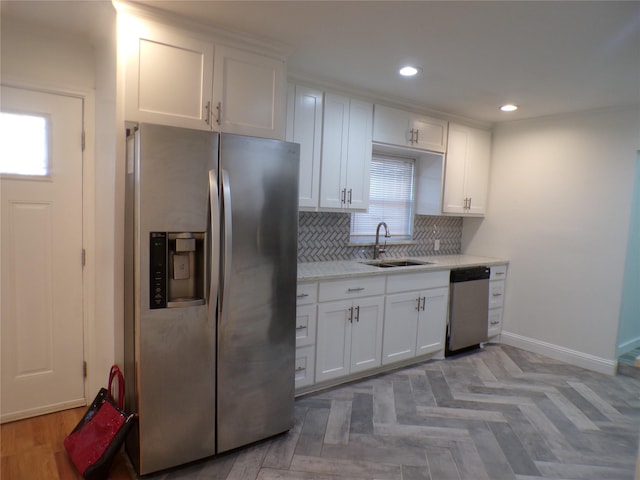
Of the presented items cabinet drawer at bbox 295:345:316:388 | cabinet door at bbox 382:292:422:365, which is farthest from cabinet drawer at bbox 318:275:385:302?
cabinet drawer at bbox 295:345:316:388

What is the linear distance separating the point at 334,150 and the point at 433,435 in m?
2.15

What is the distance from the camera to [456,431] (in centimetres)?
252

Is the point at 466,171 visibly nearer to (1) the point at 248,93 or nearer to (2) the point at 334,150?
(2) the point at 334,150

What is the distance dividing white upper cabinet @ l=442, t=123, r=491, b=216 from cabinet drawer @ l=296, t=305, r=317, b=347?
199 cm

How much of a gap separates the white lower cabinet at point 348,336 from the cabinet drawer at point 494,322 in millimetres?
1549

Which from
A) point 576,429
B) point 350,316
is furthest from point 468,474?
point 350,316

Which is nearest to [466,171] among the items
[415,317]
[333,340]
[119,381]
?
[415,317]

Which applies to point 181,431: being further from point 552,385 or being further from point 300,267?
point 552,385

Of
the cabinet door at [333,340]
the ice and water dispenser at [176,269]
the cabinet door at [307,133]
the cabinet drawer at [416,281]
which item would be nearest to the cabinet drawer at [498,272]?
the cabinet drawer at [416,281]

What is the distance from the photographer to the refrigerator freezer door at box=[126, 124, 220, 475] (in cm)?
185

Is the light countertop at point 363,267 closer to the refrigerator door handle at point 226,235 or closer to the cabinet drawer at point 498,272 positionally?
the cabinet drawer at point 498,272

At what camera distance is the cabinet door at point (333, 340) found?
285 centimetres

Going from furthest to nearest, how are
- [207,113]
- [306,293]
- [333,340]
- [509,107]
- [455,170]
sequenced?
1. [455,170]
2. [509,107]
3. [333,340]
4. [306,293]
5. [207,113]

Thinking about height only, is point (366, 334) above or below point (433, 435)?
above
